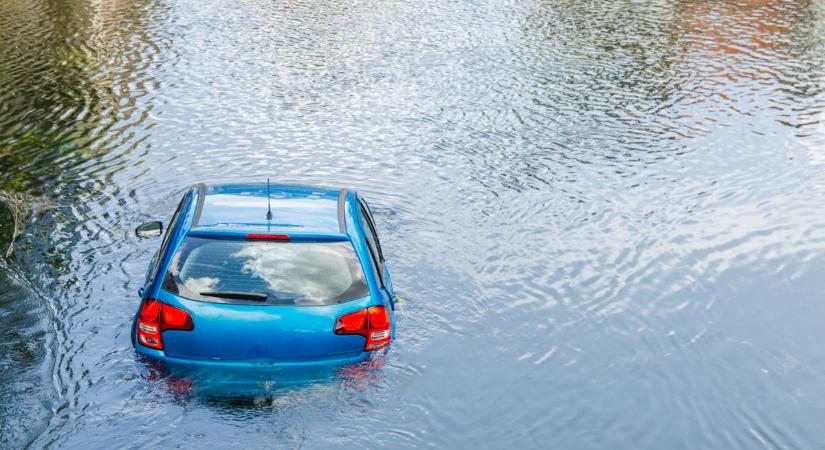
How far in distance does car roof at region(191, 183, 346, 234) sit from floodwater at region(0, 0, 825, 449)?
1.13 m

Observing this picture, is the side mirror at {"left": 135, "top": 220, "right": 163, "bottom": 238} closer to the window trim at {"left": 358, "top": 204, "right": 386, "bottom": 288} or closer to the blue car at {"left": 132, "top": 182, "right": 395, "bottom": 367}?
the blue car at {"left": 132, "top": 182, "right": 395, "bottom": 367}

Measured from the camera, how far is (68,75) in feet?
72.5

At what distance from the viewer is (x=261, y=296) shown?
786 centimetres

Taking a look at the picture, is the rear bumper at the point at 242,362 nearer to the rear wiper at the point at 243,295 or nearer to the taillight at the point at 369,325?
the taillight at the point at 369,325

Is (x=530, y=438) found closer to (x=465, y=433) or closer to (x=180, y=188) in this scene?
(x=465, y=433)

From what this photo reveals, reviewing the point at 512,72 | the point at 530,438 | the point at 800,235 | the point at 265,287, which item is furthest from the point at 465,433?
the point at 512,72

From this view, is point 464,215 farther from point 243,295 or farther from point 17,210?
point 243,295

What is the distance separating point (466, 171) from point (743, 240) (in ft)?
13.9

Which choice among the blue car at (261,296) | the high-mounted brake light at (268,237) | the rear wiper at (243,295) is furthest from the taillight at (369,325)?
the high-mounted brake light at (268,237)

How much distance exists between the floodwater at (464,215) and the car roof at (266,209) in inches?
44.5

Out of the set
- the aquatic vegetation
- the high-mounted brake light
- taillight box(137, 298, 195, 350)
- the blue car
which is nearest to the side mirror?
the blue car

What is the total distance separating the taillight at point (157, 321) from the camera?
7852 millimetres

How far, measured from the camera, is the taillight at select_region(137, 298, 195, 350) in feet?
25.8

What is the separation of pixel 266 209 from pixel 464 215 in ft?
17.8
